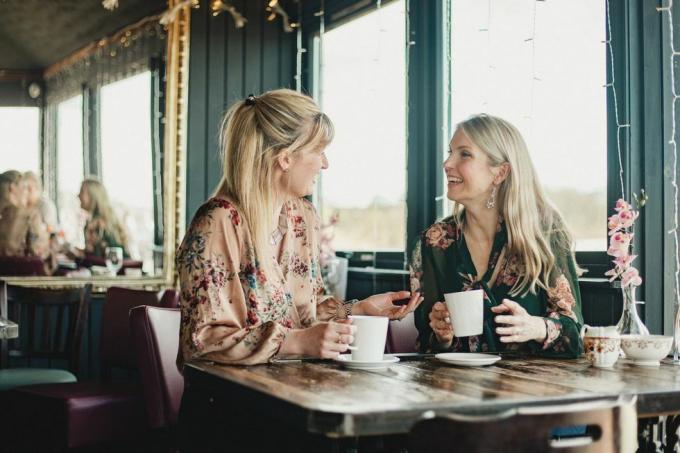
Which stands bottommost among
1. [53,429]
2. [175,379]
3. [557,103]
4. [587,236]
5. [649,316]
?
[53,429]

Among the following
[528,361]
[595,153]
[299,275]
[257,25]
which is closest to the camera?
[528,361]

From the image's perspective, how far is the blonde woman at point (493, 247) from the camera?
2.47 meters

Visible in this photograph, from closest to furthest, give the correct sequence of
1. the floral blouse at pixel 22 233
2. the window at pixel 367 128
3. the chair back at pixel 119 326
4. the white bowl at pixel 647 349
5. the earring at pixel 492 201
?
1. the white bowl at pixel 647 349
2. the earring at pixel 492 201
3. the chair back at pixel 119 326
4. the window at pixel 367 128
5. the floral blouse at pixel 22 233

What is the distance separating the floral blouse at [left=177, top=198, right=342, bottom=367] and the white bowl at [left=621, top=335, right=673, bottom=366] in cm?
86

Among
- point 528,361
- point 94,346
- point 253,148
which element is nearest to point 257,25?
point 94,346

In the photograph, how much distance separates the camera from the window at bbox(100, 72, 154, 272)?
15.9ft

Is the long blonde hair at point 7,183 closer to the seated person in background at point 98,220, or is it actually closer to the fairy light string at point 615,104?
the seated person in background at point 98,220

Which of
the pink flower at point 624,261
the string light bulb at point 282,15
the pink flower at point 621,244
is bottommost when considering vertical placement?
the pink flower at point 624,261

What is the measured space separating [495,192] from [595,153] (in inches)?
24.5

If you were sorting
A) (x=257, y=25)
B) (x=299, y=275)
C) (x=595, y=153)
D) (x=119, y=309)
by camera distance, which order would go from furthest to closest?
(x=257, y=25), (x=119, y=309), (x=595, y=153), (x=299, y=275)

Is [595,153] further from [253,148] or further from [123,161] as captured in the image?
[123,161]

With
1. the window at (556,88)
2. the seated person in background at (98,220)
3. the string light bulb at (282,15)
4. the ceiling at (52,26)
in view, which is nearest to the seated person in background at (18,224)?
the seated person in background at (98,220)

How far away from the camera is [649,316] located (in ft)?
9.08

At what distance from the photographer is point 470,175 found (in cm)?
266
